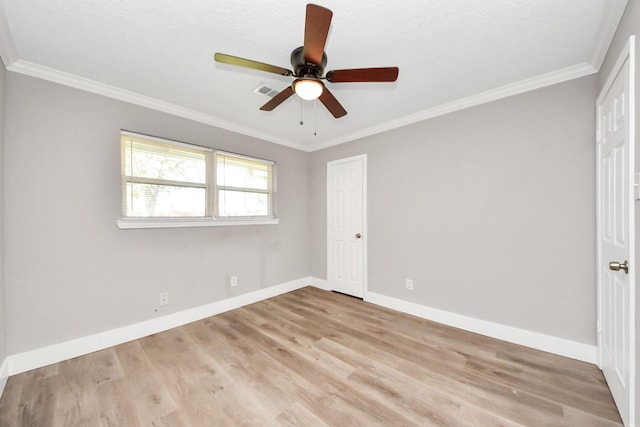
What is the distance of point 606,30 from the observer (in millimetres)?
1662

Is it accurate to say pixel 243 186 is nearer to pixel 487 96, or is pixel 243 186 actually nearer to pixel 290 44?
pixel 290 44

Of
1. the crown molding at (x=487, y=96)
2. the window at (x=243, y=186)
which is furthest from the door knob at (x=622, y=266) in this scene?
the window at (x=243, y=186)

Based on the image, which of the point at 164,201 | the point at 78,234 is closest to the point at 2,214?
the point at 78,234

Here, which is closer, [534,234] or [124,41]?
[124,41]

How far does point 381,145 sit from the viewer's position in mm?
3461

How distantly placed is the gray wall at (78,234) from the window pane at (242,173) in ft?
1.24

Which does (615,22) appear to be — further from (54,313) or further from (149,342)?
(54,313)

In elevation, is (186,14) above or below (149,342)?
above

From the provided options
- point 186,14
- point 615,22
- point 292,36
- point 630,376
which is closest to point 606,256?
point 630,376

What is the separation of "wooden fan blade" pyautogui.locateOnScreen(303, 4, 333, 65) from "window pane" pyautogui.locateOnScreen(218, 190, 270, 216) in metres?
A: 2.24

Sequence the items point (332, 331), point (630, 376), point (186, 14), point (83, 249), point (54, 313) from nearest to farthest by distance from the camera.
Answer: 1. point (630, 376)
2. point (186, 14)
3. point (54, 313)
4. point (83, 249)
5. point (332, 331)

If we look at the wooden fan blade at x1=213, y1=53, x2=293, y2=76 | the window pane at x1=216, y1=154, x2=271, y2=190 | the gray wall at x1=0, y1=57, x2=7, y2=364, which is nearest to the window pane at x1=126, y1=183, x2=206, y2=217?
the window pane at x1=216, y1=154, x2=271, y2=190

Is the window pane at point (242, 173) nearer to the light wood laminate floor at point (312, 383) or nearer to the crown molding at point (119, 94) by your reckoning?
the crown molding at point (119, 94)

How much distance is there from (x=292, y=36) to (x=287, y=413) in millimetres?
2529
